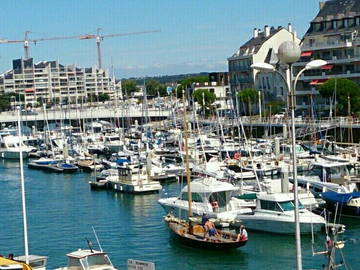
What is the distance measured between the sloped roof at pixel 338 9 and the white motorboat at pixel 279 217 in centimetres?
4324

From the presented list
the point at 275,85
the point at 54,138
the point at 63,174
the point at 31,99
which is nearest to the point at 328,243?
the point at 63,174

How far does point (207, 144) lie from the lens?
61.2 meters

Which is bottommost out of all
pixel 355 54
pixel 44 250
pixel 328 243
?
pixel 44 250

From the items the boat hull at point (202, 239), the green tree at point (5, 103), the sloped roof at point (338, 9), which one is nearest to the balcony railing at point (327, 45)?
the sloped roof at point (338, 9)

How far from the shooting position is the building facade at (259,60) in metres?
83.6

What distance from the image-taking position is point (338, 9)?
72.2 meters

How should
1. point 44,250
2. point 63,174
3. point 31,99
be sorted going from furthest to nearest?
point 31,99 → point 63,174 → point 44,250

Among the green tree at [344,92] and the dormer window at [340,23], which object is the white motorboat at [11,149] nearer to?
the green tree at [344,92]

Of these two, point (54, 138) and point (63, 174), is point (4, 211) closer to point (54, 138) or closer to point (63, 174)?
point (63, 174)

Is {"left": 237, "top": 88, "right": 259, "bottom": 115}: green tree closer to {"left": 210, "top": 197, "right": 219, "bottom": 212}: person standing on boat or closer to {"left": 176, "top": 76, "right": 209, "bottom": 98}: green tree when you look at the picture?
{"left": 176, "top": 76, "right": 209, "bottom": 98}: green tree

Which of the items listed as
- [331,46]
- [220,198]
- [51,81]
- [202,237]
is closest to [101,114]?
[331,46]

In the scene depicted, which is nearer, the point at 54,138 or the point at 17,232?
the point at 17,232

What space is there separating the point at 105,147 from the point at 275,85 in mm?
21855

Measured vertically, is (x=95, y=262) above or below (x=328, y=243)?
below
